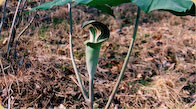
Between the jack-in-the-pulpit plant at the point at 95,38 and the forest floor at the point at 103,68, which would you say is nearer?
the jack-in-the-pulpit plant at the point at 95,38

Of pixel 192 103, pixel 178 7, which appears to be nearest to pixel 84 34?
pixel 192 103

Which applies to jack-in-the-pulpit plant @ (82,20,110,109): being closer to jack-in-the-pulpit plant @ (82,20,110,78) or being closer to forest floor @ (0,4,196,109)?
jack-in-the-pulpit plant @ (82,20,110,78)

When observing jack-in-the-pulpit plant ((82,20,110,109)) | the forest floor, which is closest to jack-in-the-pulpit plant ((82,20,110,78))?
jack-in-the-pulpit plant ((82,20,110,109))

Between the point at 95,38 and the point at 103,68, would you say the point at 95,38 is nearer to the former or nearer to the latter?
the point at 95,38

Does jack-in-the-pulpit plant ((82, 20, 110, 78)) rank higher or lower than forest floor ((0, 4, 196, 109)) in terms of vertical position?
higher

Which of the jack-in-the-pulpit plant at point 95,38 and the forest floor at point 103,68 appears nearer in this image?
the jack-in-the-pulpit plant at point 95,38

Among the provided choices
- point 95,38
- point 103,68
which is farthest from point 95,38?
point 103,68

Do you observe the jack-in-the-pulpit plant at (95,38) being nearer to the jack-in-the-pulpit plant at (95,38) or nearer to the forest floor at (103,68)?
the jack-in-the-pulpit plant at (95,38)

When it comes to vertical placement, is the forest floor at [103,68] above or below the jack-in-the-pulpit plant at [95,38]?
below

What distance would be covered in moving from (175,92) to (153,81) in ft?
0.70

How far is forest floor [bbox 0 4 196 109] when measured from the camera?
1.45m

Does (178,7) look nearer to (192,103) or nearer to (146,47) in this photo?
(192,103)

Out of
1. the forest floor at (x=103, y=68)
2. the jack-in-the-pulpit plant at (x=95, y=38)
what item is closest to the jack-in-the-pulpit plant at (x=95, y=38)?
the jack-in-the-pulpit plant at (x=95, y=38)

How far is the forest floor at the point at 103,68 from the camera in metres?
1.45
